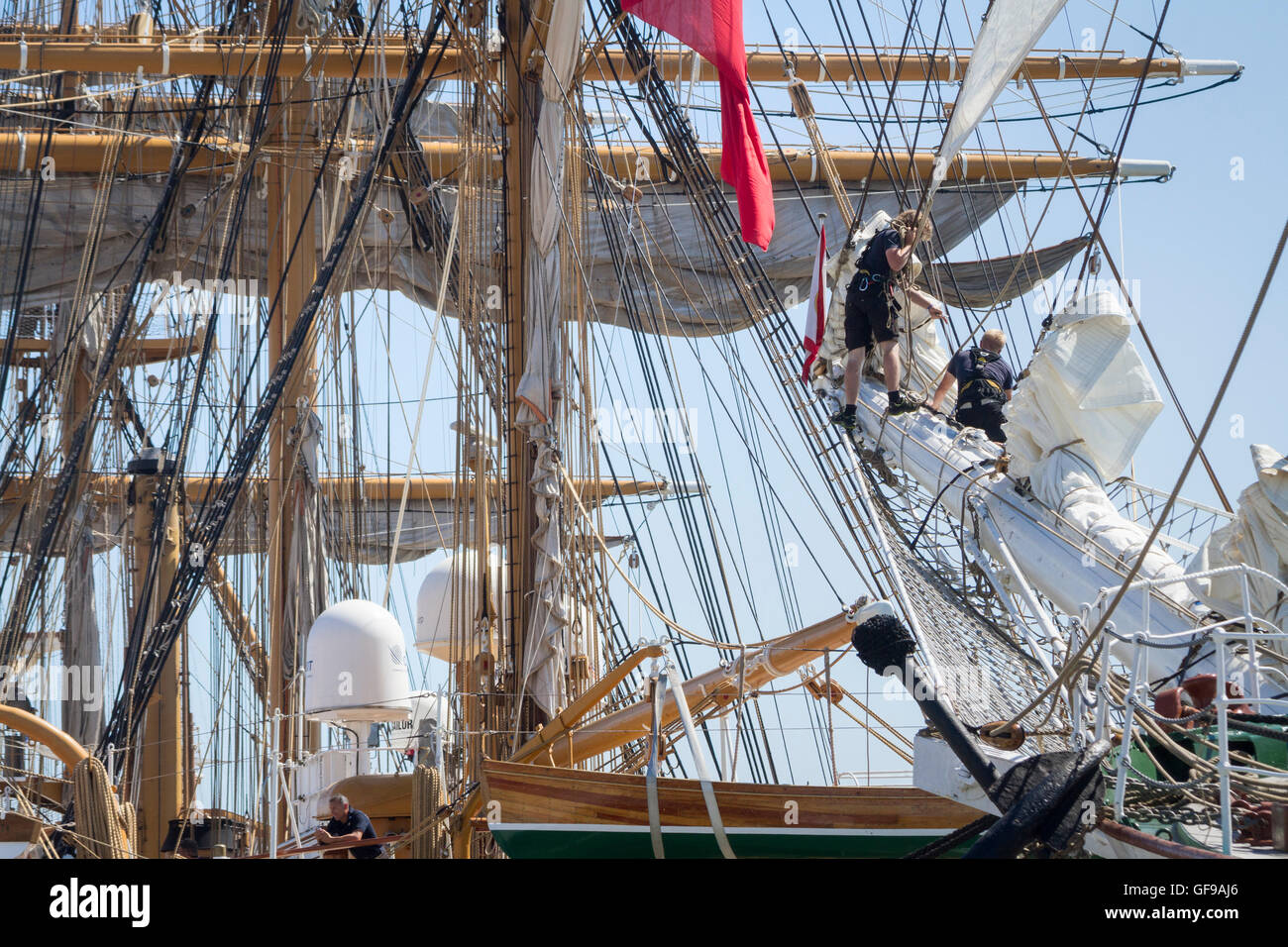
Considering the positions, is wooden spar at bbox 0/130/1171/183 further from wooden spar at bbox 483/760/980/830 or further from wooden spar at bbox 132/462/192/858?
Result: wooden spar at bbox 483/760/980/830

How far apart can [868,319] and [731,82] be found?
190 centimetres

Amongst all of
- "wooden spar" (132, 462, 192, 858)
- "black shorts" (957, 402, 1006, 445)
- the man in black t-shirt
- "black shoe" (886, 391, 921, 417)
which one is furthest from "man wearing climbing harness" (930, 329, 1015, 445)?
"wooden spar" (132, 462, 192, 858)

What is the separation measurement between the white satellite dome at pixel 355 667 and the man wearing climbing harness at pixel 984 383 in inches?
148

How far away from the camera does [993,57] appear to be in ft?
25.7

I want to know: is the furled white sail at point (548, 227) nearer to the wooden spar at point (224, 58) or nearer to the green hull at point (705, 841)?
the wooden spar at point (224, 58)

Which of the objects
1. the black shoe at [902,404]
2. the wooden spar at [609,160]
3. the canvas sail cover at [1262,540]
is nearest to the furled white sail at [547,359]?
the black shoe at [902,404]

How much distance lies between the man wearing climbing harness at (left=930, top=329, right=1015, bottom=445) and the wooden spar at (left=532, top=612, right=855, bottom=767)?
266 centimetres

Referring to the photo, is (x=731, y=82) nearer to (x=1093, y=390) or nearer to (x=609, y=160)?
(x=1093, y=390)

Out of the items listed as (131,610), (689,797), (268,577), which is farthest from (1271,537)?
(131,610)

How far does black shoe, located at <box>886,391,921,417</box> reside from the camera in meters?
10.1

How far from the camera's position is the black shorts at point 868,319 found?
32.7 ft

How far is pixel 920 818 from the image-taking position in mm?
7113

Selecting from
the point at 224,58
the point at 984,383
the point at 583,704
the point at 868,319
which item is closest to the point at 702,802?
the point at 583,704

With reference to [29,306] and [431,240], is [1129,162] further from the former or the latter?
[29,306]
